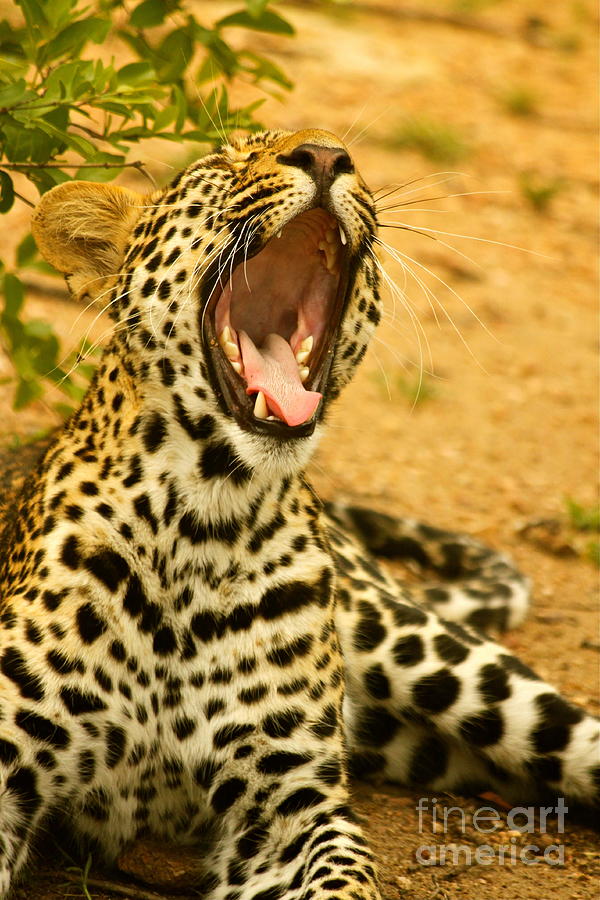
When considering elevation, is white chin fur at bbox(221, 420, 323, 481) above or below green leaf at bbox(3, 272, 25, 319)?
below

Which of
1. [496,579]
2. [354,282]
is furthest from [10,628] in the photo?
[496,579]

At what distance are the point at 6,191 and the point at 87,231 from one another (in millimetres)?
447

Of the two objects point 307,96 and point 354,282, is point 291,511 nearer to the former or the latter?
point 354,282

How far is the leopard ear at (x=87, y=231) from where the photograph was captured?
443cm

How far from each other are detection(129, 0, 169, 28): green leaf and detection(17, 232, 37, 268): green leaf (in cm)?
123

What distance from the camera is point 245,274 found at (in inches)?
165

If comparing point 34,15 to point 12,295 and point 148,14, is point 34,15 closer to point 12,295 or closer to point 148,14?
point 148,14

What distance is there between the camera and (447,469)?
8914 mm

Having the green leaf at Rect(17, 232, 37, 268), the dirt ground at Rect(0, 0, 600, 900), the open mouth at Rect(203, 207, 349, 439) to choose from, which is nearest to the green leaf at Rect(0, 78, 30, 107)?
the open mouth at Rect(203, 207, 349, 439)

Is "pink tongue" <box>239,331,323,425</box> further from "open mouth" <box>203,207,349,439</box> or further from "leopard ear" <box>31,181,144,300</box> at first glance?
"leopard ear" <box>31,181,144,300</box>

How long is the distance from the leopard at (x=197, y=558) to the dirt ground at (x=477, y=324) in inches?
11.3

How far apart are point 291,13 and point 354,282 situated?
466 inches

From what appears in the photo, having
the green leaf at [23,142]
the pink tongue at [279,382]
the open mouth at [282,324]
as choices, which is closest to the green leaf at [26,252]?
the green leaf at [23,142]

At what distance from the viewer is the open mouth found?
4.20 metres
